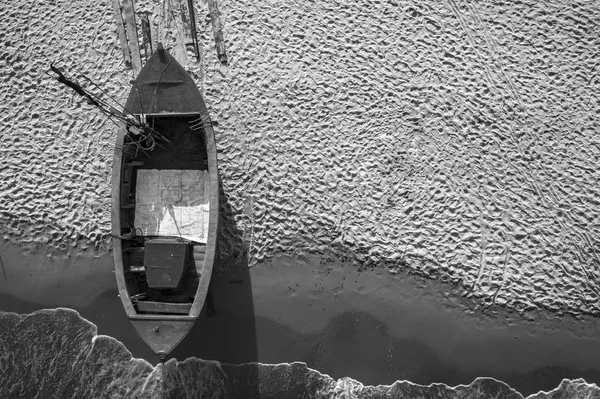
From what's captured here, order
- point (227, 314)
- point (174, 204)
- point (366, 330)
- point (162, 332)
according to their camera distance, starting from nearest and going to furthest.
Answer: point (162, 332) < point (174, 204) < point (366, 330) < point (227, 314)

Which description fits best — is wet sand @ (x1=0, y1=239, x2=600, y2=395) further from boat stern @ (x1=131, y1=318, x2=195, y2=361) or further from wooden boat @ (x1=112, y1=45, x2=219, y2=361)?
boat stern @ (x1=131, y1=318, x2=195, y2=361)

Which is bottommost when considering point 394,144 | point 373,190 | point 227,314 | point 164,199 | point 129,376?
point 129,376

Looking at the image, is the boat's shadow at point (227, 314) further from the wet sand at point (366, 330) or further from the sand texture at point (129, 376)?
the sand texture at point (129, 376)

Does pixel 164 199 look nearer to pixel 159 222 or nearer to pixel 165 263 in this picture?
pixel 159 222

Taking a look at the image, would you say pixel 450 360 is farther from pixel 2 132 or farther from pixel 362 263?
pixel 2 132

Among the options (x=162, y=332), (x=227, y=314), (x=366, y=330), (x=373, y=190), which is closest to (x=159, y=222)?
(x=162, y=332)

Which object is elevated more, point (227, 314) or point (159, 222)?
point (159, 222)
